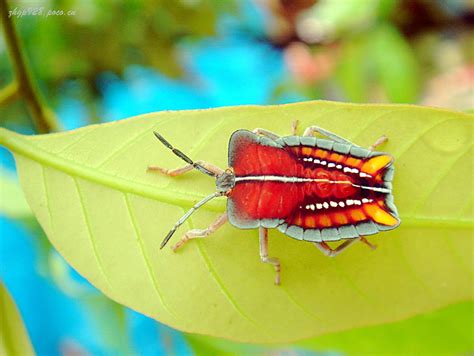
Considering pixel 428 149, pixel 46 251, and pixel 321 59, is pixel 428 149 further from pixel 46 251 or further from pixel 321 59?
pixel 321 59

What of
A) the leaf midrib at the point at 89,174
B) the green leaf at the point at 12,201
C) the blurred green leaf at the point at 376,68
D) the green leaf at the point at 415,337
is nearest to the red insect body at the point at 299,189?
the leaf midrib at the point at 89,174

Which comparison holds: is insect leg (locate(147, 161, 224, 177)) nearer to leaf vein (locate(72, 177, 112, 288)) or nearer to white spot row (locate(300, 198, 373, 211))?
leaf vein (locate(72, 177, 112, 288))

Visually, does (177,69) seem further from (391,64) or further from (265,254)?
(265,254)

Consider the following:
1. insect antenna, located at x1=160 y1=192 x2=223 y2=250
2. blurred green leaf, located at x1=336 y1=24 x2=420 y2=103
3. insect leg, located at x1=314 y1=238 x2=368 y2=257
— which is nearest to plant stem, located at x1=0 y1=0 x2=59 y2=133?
insect antenna, located at x1=160 y1=192 x2=223 y2=250

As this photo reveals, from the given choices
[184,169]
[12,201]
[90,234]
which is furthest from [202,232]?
[12,201]

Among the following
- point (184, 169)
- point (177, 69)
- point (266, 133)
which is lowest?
point (184, 169)

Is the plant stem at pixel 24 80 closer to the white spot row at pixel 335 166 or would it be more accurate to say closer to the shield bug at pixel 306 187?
the shield bug at pixel 306 187

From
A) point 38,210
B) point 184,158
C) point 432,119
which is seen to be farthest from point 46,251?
point 432,119
